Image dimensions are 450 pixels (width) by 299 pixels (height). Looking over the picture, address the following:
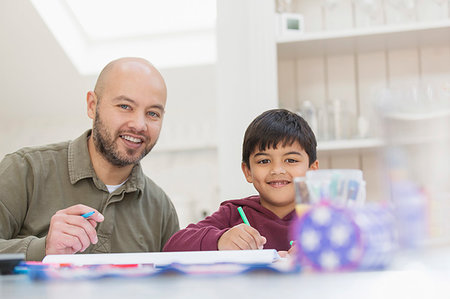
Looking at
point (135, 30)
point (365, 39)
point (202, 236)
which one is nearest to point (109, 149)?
point (202, 236)

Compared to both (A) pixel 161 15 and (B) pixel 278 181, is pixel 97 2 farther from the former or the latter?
(B) pixel 278 181

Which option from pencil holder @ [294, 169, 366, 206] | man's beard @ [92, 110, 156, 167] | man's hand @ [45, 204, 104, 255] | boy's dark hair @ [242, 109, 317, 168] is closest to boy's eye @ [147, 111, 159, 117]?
man's beard @ [92, 110, 156, 167]

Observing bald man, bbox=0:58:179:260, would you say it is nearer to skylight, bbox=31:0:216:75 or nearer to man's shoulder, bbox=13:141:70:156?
man's shoulder, bbox=13:141:70:156

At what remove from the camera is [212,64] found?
3.01 metres

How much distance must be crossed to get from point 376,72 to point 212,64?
0.94 m

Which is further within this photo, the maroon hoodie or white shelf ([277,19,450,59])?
white shelf ([277,19,450,59])

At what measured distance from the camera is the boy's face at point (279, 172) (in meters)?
1.34

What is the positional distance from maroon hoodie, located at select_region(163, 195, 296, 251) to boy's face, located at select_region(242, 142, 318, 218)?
0.03m

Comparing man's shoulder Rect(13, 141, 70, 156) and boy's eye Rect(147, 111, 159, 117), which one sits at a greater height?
boy's eye Rect(147, 111, 159, 117)

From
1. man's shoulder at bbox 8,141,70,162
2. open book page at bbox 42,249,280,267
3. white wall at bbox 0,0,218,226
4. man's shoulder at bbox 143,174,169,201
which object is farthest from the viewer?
white wall at bbox 0,0,218,226

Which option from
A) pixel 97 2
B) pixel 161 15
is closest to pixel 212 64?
pixel 161 15

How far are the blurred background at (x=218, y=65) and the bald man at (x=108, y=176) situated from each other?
60 cm

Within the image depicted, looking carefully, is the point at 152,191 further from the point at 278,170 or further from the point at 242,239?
the point at 242,239

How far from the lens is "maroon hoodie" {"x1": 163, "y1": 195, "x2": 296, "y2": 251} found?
1.15m
